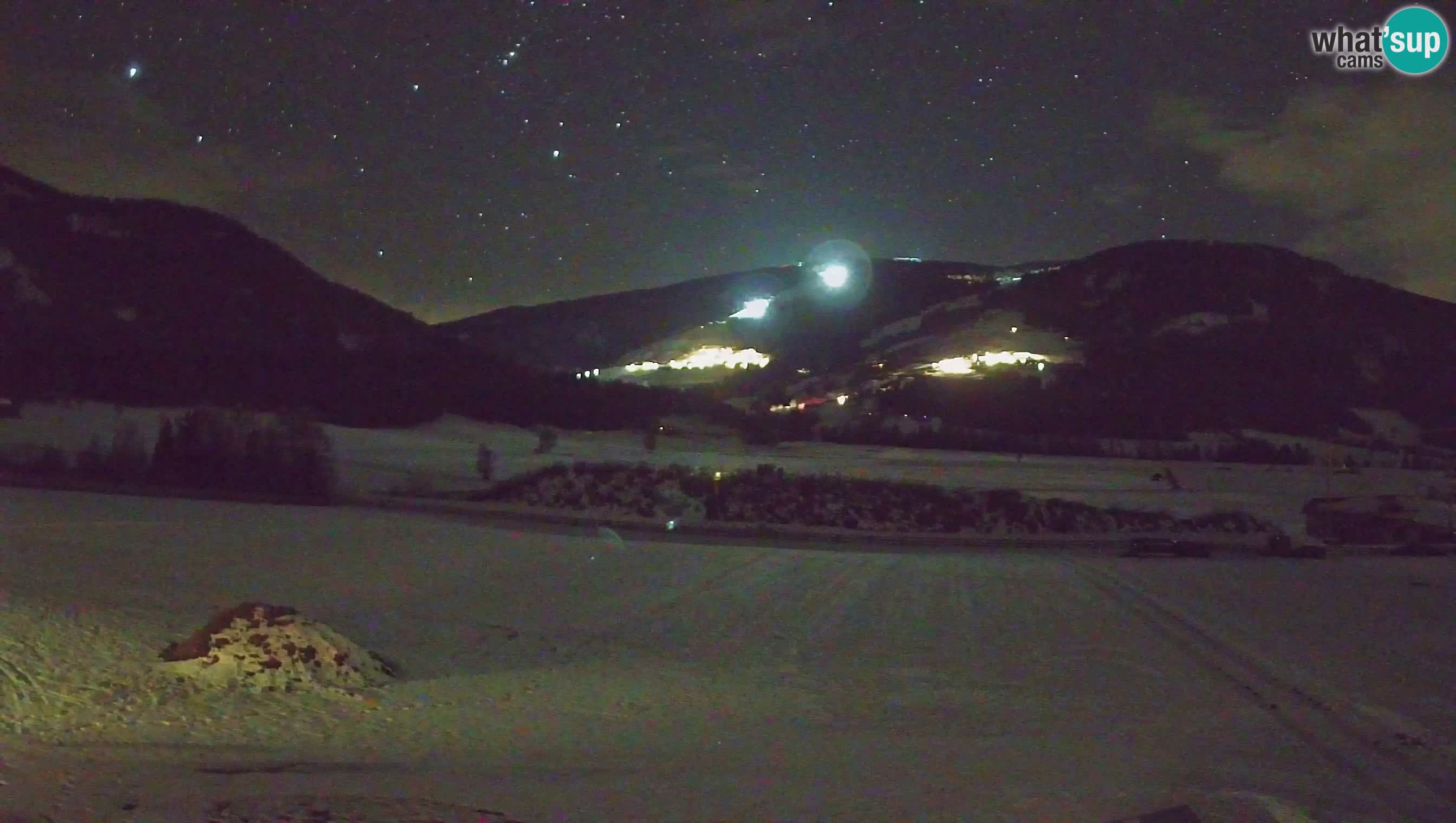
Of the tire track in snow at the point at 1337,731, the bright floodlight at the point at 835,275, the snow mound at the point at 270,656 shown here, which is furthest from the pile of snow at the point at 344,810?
the bright floodlight at the point at 835,275

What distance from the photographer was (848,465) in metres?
45.0

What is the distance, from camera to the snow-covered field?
634cm

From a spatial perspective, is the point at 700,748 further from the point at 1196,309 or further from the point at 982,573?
the point at 1196,309

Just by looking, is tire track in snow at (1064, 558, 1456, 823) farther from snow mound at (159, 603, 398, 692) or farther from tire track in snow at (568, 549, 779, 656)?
snow mound at (159, 603, 398, 692)

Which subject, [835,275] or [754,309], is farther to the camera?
[835,275]

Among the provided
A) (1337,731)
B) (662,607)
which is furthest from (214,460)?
(1337,731)

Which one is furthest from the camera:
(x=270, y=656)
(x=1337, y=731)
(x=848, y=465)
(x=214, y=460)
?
(x=848, y=465)

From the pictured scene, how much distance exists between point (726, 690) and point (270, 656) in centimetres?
→ 362

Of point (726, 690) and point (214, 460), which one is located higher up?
point (214, 460)

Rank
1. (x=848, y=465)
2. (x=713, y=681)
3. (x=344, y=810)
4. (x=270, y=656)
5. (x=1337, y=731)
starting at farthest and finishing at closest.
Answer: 1. (x=848, y=465)
2. (x=713, y=681)
3. (x=270, y=656)
4. (x=1337, y=731)
5. (x=344, y=810)

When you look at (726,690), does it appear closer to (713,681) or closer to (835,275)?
(713,681)

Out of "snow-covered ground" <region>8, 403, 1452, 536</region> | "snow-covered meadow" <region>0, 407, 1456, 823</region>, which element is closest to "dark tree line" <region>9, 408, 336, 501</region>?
"snow-covered ground" <region>8, 403, 1452, 536</region>

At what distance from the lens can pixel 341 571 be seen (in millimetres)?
16312

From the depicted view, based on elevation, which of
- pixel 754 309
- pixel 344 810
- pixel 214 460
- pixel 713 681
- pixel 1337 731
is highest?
pixel 754 309
